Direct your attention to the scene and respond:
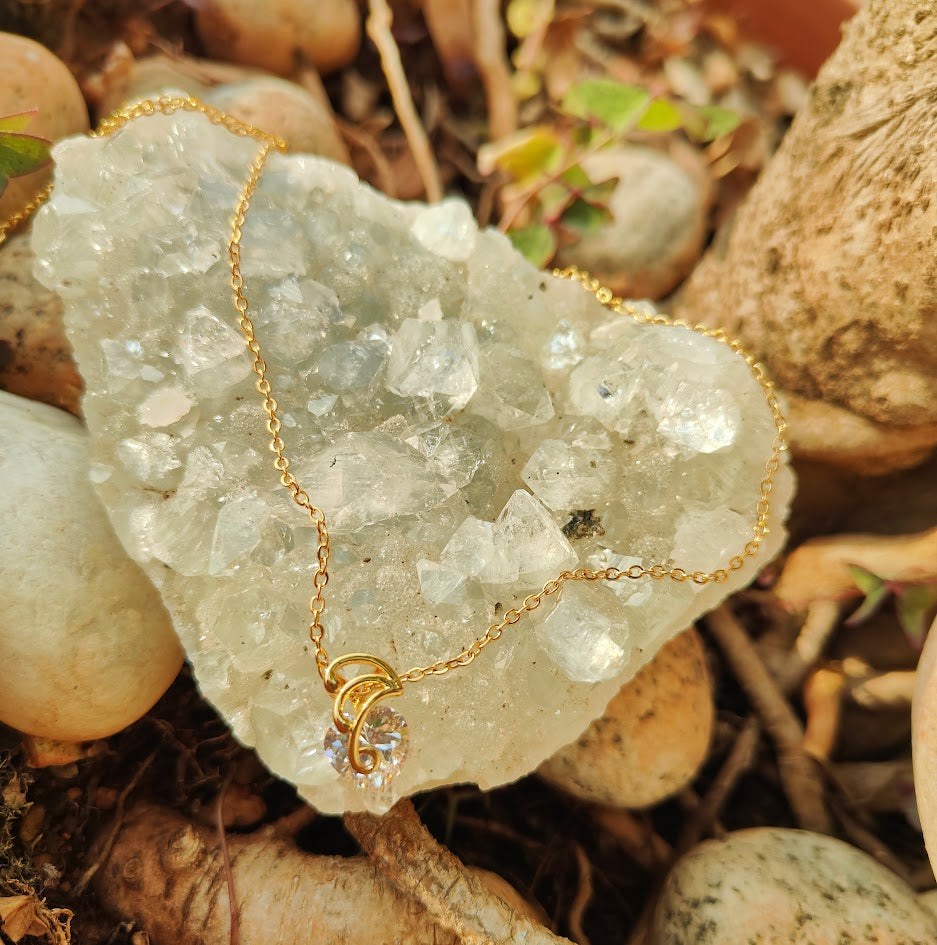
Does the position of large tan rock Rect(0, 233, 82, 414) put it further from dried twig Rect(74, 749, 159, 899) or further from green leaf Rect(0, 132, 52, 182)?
dried twig Rect(74, 749, 159, 899)

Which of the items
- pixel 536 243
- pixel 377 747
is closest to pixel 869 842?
pixel 377 747

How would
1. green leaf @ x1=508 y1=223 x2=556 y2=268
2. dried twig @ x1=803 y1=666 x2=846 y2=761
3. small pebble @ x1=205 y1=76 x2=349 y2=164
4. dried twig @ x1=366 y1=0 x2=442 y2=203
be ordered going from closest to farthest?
dried twig @ x1=803 y1=666 x2=846 y2=761, small pebble @ x1=205 y1=76 x2=349 y2=164, green leaf @ x1=508 y1=223 x2=556 y2=268, dried twig @ x1=366 y1=0 x2=442 y2=203

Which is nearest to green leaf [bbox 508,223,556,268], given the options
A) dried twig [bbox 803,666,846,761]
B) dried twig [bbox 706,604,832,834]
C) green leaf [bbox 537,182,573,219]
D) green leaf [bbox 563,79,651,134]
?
green leaf [bbox 537,182,573,219]

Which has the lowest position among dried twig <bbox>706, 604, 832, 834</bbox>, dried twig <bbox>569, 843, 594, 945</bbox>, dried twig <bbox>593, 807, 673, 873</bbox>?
dried twig <bbox>569, 843, 594, 945</bbox>

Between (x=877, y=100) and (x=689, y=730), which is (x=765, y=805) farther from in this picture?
(x=877, y=100)

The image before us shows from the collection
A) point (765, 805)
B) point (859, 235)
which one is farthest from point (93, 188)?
point (765, 805)

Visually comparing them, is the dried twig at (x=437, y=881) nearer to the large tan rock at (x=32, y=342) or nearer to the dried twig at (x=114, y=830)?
the dried twig at (x=114, y=830)

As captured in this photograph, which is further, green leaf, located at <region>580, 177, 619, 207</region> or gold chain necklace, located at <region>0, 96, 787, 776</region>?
green leaf, located at <region>580, 177, 619, 207</region>
